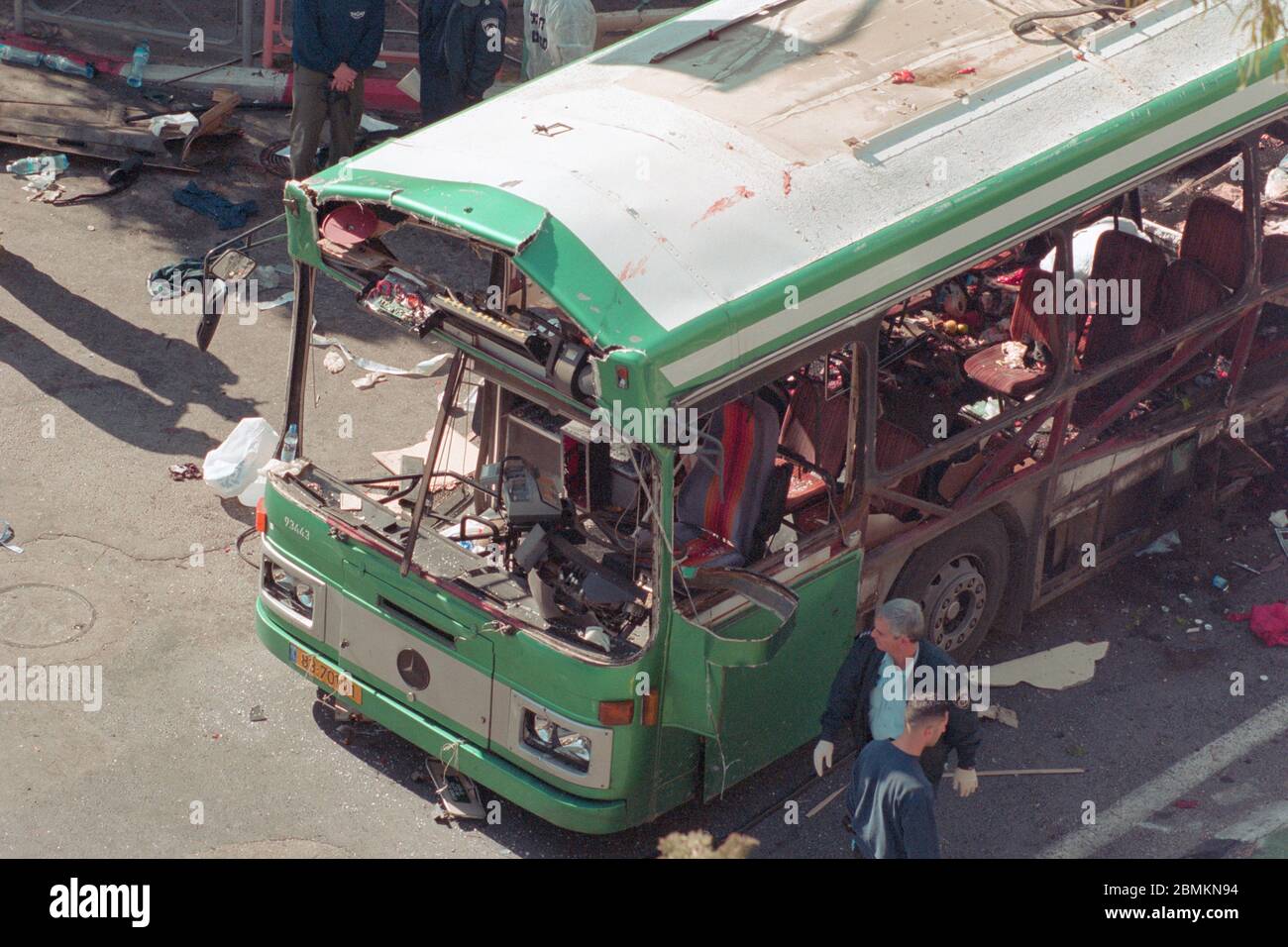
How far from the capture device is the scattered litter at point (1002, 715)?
25.2 ft

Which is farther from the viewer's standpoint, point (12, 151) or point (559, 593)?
point (12, 151)

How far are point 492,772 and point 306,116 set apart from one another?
7.13m

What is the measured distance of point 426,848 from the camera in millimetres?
6746

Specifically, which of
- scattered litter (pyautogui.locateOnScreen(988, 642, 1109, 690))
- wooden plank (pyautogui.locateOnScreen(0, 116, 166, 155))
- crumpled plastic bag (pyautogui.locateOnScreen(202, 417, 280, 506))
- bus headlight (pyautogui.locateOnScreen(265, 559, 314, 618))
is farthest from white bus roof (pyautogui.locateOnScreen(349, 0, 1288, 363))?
wooden plank (pyautogui.locateOnScreen(0, 116, 166, 155))

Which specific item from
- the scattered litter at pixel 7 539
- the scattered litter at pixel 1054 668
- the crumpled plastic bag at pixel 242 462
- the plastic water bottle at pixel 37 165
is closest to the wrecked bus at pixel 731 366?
the scattered litter at pixel 1054 668

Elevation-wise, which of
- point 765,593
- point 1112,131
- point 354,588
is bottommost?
point 354,588

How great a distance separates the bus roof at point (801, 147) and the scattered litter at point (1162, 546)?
8.07ft

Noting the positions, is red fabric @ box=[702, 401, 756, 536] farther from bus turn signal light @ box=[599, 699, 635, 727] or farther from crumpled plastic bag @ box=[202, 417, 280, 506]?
Result: crumpled plastic bag @ box=[202, 417, 280, 506]

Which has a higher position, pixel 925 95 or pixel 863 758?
pixel 925 95

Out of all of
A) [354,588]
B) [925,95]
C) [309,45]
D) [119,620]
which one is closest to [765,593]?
[354,588]

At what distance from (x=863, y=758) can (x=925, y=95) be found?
121 inches

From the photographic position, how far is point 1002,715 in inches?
304

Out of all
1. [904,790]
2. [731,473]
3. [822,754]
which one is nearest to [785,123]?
[731,473]
